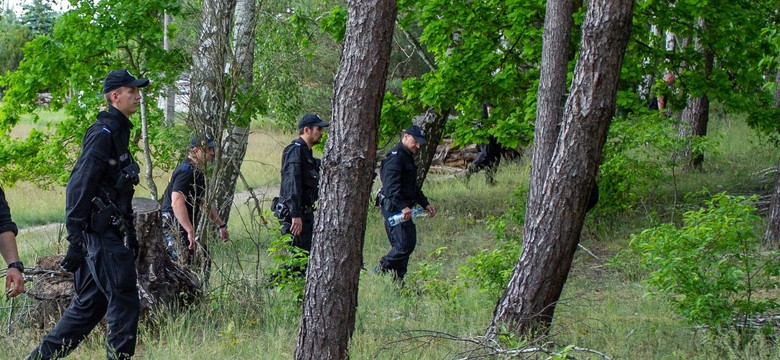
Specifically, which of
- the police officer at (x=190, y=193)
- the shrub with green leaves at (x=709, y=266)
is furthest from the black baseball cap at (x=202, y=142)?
the shrub with green leaves at (x=709, y=266)

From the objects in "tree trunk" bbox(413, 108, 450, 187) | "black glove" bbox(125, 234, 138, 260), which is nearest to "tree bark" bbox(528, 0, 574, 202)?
"black glove" bbox(125, 234, 138, 260)

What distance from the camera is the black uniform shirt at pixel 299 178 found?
890 centimetres

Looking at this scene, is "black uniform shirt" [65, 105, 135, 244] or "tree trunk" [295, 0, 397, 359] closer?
"tree trunk" [295, 0, 397, 359]

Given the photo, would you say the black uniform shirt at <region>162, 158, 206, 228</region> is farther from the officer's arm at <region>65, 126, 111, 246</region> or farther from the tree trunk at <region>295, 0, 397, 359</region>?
the tree trunk at <region>295, 0, 397, 359</region>

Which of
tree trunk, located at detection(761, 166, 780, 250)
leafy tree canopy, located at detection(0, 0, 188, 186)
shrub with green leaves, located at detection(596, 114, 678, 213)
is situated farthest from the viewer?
leafy tree canopy, located at detection(0, 0, 188, 186)

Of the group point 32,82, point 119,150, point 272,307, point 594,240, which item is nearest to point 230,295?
point 272,307

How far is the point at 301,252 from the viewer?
25.1ft

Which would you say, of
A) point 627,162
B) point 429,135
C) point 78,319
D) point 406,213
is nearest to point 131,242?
point 78,319

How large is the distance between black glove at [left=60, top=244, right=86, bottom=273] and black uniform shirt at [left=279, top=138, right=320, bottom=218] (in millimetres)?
3200

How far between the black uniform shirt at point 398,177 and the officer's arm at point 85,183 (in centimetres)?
465

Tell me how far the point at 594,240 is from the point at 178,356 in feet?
26.2

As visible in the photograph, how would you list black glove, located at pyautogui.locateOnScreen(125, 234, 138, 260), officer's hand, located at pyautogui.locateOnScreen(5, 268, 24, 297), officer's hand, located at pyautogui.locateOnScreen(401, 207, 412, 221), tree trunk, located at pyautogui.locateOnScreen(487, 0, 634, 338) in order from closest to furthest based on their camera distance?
officer's hand, located at pyautogui.locateOnScreen(5, 268, 24, 297)
black glove, located at pyautogui.locateOnScreen(125, 234, 138, 260)
tree trunk, located at pyautogui.locateOnScreen(487, 0, 634, 338)
officer's hand, located at pyautogui.locateOnScreen(401, 207, 412, 221)

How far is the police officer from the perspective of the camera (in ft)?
27.0

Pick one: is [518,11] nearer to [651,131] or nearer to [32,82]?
[651,131]
